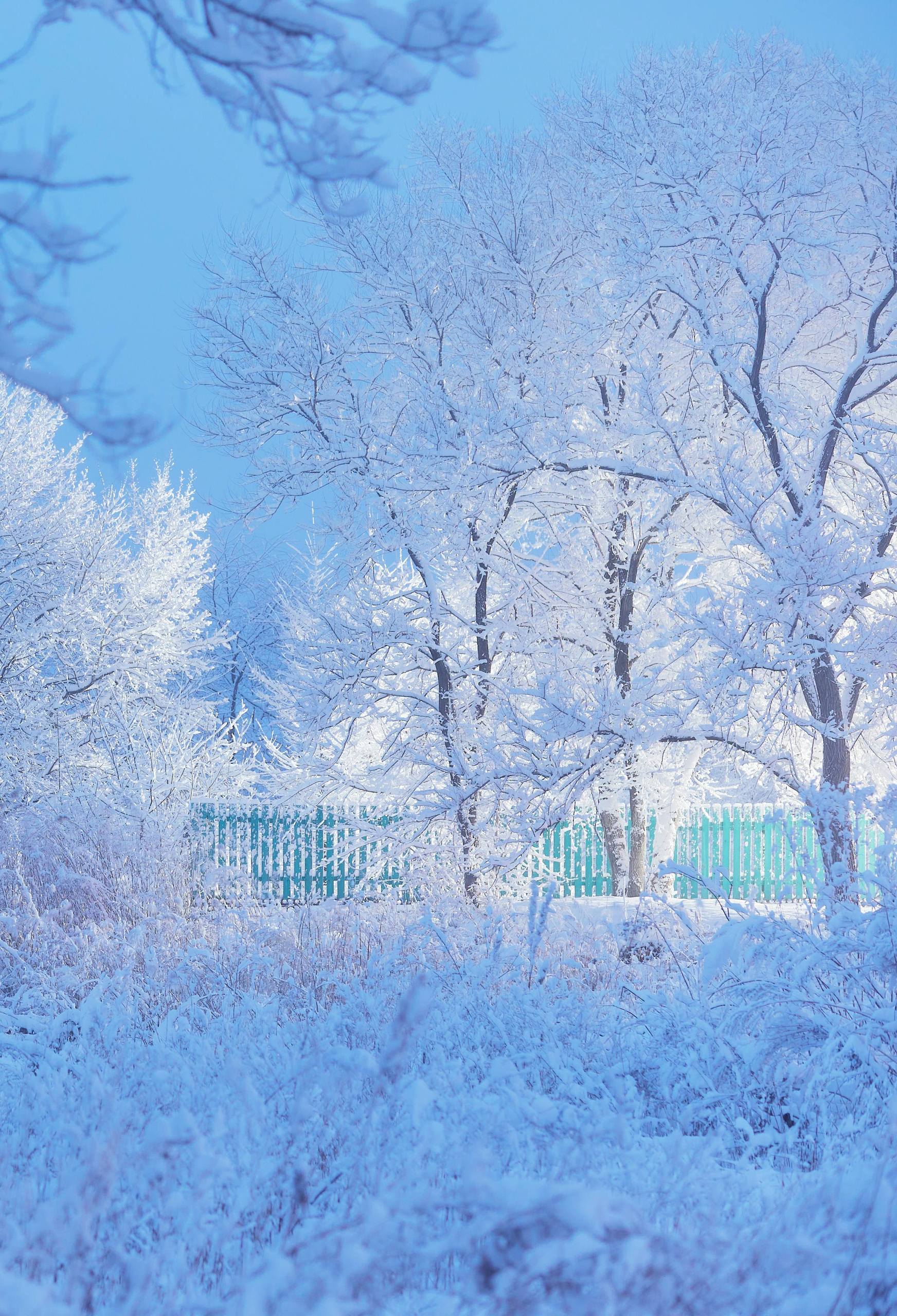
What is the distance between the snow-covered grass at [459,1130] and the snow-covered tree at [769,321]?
3714 mm

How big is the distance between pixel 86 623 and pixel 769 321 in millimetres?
10771

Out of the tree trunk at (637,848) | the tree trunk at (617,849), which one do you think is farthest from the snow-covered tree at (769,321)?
the tree trunk at (617,849)

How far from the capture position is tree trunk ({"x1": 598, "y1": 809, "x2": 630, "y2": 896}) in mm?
12414

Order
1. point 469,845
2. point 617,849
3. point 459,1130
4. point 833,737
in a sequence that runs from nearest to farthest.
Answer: point 459,1130 < point 833,737 < point 469,845 < point 617,849

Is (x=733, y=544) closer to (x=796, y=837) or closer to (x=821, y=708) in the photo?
(x=821, y=708)

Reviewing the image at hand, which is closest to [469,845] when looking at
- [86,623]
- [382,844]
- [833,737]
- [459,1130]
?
[833,737]

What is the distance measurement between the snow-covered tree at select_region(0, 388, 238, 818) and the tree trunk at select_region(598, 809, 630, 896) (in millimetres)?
5343

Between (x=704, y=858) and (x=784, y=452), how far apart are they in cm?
820

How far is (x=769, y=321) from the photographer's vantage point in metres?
10.5

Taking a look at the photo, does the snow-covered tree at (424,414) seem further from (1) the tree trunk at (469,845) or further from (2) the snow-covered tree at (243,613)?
(2) the snow-covered tree at (243,613)

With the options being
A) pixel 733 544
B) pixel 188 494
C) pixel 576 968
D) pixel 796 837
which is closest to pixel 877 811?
pixel 796 837

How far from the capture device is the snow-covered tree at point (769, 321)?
8688 millimetres

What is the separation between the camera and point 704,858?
16.5m

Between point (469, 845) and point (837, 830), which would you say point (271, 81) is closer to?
point (837, 830)
